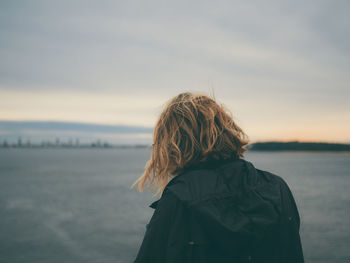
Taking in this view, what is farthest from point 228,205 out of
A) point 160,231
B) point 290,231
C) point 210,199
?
point 290,231

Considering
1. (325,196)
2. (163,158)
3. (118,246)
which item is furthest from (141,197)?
(163,158)

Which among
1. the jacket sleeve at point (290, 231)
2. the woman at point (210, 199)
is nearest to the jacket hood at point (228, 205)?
the woman at point (210, 199)

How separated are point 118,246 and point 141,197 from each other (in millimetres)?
10056

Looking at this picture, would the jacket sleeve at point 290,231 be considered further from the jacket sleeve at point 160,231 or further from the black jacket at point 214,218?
the jacket sleeve at point 160,231

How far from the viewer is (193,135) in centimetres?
181

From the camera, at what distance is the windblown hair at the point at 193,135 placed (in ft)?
5.87

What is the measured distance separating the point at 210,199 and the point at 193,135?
0.42 metres

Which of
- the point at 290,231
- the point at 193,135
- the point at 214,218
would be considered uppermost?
the point at 193,135

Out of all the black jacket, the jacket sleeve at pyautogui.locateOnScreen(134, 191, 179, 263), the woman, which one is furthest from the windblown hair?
the jacket sleeve at pyautogui.locateOnScreen(134, 191, 179, 263)

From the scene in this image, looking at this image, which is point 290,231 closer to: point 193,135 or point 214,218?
point 214,218

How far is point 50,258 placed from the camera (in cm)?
749

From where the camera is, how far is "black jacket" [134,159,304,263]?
1.53m

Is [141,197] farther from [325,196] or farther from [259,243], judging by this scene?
[259,243]

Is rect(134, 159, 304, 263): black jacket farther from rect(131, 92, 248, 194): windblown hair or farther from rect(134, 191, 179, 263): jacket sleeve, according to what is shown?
rect(131, 92, 248, 194): windblown hair
